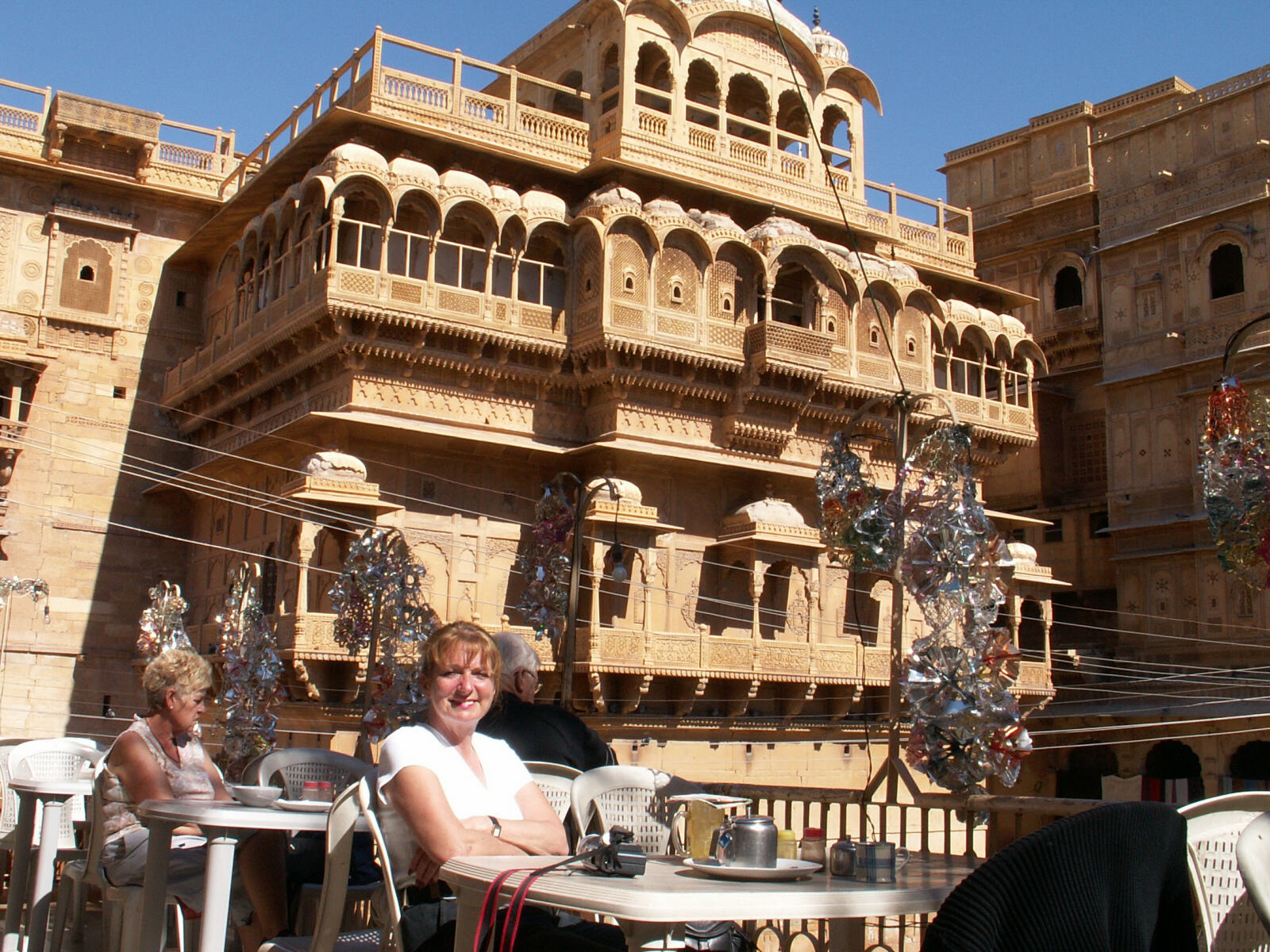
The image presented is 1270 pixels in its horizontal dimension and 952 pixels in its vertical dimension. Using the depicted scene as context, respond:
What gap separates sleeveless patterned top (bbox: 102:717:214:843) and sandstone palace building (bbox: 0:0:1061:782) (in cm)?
1187

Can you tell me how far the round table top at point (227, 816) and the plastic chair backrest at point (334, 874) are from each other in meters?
0.47

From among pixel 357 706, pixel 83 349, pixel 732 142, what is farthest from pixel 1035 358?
pixel 83 349

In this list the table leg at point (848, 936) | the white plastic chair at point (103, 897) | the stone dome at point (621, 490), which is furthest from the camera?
the stone dome at point (621, 490)

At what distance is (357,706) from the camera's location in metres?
17.4

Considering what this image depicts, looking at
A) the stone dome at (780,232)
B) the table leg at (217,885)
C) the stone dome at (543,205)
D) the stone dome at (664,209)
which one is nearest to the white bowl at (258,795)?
the table leg at (217,885)

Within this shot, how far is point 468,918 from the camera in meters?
3.33

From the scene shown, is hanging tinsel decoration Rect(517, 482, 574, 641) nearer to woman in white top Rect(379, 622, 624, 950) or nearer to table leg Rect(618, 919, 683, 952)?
woman in white top Rect(379, 622, 624, 950)

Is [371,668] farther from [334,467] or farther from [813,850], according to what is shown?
[813,850]

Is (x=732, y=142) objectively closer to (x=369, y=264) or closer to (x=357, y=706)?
(x=369, y=264)

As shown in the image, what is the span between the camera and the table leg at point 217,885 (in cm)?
409

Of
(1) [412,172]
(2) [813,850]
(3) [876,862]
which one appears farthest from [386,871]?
(1) [412,172]

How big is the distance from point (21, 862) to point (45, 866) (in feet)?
1.11

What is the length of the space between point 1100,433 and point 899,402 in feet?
73.9

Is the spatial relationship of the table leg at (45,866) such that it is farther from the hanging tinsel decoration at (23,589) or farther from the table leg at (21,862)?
the hanging tinsel decoration at (23,589)
